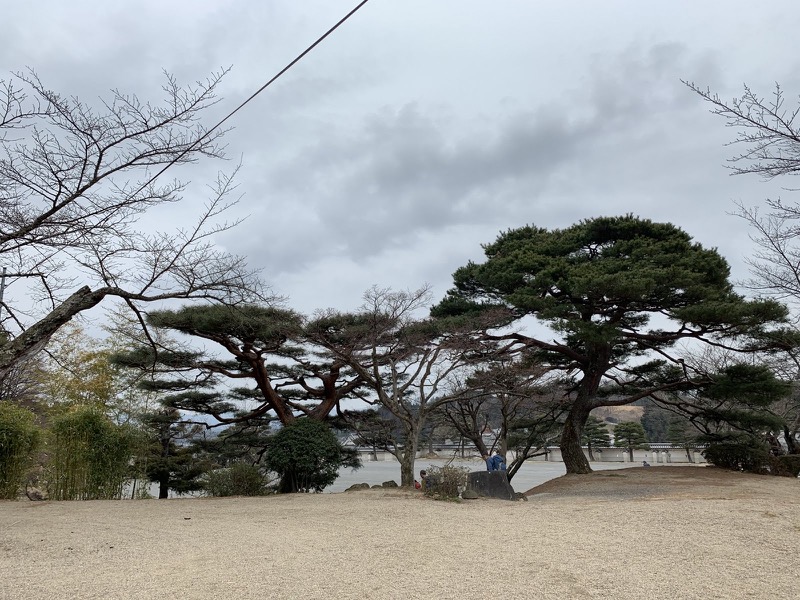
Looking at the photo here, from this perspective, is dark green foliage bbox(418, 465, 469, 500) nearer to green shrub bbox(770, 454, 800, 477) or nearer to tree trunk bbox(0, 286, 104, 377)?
tree trunk bbox(0, 286, 104, 377)

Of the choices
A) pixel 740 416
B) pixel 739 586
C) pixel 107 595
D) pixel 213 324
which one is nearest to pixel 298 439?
pixel 213 324

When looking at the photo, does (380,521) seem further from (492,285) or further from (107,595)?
(492,285)

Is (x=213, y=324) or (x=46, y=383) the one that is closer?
(x=213, y=324)

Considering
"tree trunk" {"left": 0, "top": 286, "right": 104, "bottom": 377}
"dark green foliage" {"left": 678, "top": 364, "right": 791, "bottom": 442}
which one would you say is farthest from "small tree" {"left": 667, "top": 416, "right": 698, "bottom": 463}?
"tree trunk" {"left": 0, "top": 286, "right": 104, "bottom": 377}

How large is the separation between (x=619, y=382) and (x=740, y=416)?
9.25ft

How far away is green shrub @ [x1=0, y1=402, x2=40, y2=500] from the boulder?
7345 millimetres

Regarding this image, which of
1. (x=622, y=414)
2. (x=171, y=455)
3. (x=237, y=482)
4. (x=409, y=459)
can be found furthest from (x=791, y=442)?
(x=622, y=414)

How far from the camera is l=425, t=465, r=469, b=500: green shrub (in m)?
7.97

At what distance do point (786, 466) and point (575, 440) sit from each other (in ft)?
15.4

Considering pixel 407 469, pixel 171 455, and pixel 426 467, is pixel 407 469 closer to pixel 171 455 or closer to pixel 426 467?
pixel 171 455

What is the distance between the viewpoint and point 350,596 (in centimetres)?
296

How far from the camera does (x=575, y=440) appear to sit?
1288 cm

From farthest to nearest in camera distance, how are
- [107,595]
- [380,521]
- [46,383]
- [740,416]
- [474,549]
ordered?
[46,383] → [740,416] → [380,521] → [474,549] → [107,595]

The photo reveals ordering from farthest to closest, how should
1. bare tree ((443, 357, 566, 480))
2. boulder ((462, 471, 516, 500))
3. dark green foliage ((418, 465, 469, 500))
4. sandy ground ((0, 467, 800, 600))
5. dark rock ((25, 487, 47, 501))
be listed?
bare tree ((443, 357, 566, 480)), dark rock ((25, 487, 47, 501)), boulder ((462, 471, 516, 500)), dark green foliage ((418, 465, 469, 500)), sandy ground ((0, 467, 800, 600))
